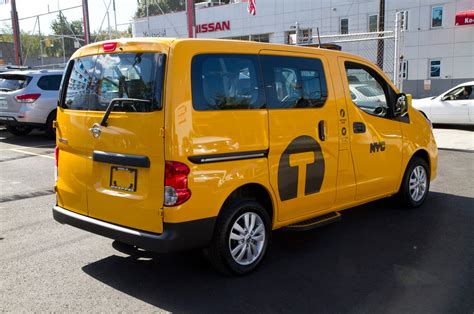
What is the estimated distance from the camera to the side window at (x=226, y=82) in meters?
3.64

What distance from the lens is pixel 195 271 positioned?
4.16 m

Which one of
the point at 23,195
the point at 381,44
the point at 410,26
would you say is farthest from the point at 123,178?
the point at 410,26

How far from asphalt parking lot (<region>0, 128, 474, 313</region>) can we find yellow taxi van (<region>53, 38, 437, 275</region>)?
0.33m

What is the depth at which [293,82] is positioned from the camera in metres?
4.38

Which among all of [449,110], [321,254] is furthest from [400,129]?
[449,110]

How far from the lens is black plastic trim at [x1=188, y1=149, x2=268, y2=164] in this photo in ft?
11.7

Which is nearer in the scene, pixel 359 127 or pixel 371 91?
pixel 359 127

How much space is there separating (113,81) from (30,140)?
10206 mm

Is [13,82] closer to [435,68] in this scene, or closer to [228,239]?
[228,239]

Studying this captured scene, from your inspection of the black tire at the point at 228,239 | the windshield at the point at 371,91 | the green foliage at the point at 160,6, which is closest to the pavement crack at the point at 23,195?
the black tire at the point at 228,239

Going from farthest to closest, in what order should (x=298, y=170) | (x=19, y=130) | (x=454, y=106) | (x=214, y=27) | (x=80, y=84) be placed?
1. (x=214, y=27)
2. (x=19, y=130)
3. (x=454, y=106)
4. (x=298, y=170)
5. (x=80, y=84)

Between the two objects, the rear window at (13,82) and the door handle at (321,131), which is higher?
the rear window at (13,82)

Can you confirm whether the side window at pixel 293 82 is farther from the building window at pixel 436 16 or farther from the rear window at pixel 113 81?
the building window at pixel 436 16

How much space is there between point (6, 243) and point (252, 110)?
297 centimetres
